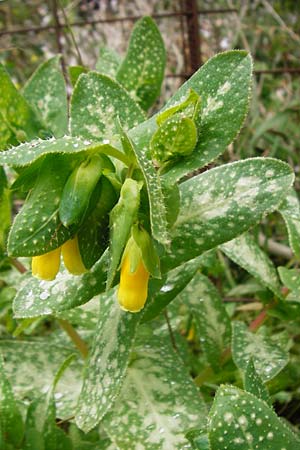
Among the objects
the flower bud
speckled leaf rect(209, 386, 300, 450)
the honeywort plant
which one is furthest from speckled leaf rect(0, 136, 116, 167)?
speckled leaf rect(209, 386, 300, 450)

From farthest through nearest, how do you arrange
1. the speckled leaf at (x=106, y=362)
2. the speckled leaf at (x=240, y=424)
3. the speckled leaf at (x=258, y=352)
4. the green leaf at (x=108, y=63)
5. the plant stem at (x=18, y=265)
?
1. the green leaf at (x=108, y=63)
2. the plant stem at (x=18, y=265)
3. the speckled leaf at (x=258, y=352)
4. the speckled leaf at (x=106, y=362)
5. the speckled leaf at (x=240, y=424)

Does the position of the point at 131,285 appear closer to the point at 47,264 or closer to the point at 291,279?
the point at 47,264

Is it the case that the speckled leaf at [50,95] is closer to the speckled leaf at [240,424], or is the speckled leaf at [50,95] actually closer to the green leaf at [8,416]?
the green leaf at [8,416]

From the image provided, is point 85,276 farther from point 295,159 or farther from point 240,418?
point 295,159

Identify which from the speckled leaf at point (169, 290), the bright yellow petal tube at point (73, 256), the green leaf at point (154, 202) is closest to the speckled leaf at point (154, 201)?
the green leaf at point (154, 202)

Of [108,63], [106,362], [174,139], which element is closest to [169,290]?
[106,362]

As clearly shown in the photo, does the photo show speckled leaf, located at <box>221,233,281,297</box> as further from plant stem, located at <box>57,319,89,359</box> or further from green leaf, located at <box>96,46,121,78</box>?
green leaf, located at <box>96,46,121,78</box>

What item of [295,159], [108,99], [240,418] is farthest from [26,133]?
[295,159]
